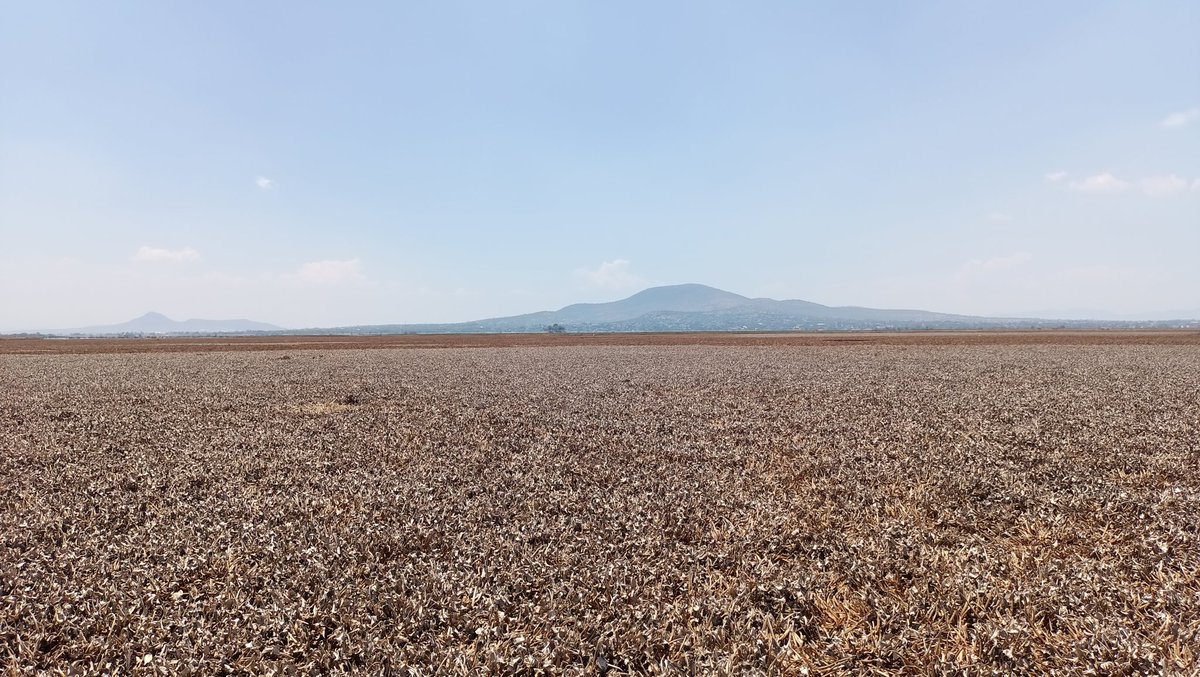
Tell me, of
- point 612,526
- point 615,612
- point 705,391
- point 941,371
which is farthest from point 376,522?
point 941,371

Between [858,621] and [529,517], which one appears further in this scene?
[529,517]

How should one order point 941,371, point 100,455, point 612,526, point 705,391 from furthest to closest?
point 941,371, point 705,391, point 100,455, point 612,526

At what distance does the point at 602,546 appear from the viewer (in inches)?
255

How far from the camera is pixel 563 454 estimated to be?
11547mm

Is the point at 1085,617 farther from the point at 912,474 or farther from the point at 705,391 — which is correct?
the point at 705,391

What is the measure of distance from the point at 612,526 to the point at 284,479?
20.9 feet

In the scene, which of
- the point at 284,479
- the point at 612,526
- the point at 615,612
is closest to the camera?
the point at 615,612

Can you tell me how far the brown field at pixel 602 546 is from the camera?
14.5 ft

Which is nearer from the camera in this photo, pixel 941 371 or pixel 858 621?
pixel 858 621

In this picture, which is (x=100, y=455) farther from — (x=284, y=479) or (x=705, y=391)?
(x=705, y=391)

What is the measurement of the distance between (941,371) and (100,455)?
3535 centimetres

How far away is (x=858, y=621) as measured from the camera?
16.1 ft

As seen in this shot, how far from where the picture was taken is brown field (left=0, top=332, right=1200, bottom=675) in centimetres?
443

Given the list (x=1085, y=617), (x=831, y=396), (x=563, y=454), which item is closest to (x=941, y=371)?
(x=831, y=396)
